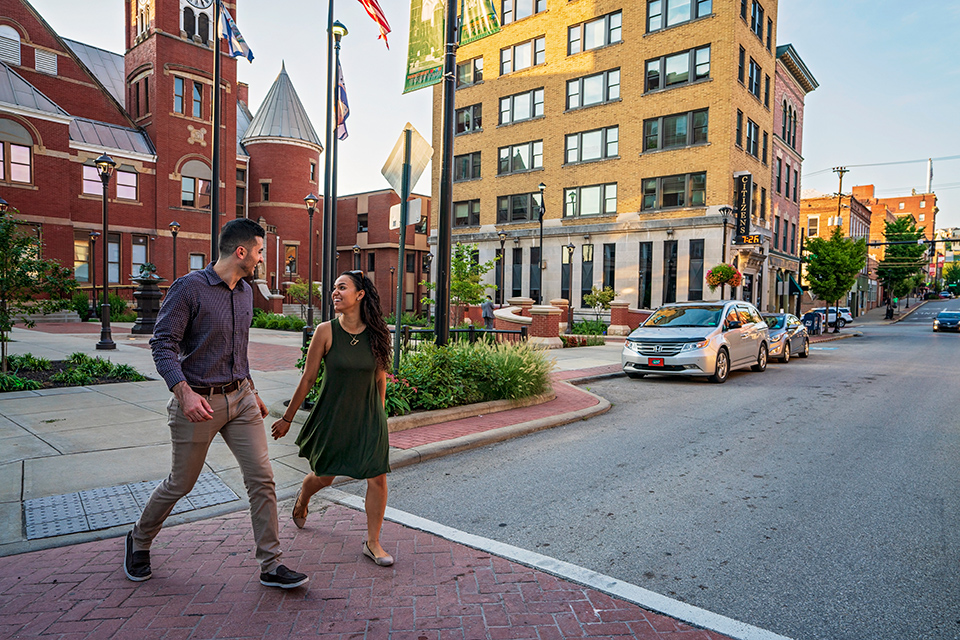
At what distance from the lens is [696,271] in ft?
101

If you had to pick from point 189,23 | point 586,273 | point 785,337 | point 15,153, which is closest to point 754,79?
point 586,273

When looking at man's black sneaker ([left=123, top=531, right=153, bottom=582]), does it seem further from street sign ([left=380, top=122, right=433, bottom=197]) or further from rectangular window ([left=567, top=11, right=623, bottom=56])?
rectangular window ([left=567, top=11, right=623, bottom=56])

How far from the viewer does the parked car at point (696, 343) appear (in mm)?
12320

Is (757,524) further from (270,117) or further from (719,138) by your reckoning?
Result: (270,117)

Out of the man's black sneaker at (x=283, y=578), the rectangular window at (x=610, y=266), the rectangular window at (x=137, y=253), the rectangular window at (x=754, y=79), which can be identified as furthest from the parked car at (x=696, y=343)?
the rectangular window at (x=137, y=253)

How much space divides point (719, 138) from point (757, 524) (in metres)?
29.1

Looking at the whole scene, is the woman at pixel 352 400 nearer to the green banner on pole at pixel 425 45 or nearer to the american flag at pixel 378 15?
the green banner on pole at pixel 425 45

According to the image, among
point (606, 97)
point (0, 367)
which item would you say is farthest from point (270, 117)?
point (0, 367)

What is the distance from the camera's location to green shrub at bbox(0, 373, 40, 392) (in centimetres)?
872

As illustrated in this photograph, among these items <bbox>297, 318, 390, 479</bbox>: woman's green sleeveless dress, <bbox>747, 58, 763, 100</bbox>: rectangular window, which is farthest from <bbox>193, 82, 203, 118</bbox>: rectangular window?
<bbox>297, 318, 390, 479</bbox>: woman's green sleeveless dress

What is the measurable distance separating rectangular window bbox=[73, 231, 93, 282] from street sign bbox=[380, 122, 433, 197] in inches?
1240

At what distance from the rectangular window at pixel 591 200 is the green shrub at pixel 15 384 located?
29.6 meters

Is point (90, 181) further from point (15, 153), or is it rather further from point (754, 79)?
point (754, 79)

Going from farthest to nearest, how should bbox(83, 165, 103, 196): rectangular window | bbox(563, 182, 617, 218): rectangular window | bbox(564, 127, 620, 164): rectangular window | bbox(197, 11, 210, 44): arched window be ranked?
bbox(197, 11, 210, 44): arched window < bbox(563, 182, 617, 218): rectangular window < bbox(564, 127, 620, 164): rectangular window < bbox(83, 165, 103, 196): rectangular window
